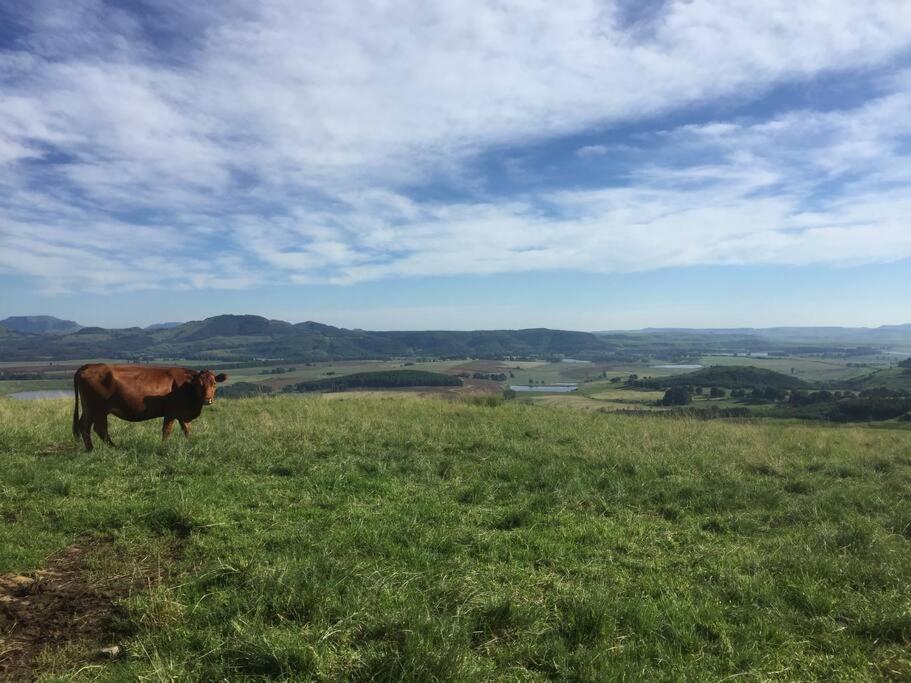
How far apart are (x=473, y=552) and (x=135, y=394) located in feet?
27.6

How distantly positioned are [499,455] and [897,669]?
25.9ft

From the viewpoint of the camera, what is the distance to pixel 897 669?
396 centimetres

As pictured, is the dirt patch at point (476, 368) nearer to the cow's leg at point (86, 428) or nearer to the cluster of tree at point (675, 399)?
the cluster of tree at point (675, 399)

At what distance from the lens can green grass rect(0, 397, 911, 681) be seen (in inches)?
157

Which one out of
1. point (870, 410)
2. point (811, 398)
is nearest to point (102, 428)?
point (870, 410)

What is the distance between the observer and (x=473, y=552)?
6238mm

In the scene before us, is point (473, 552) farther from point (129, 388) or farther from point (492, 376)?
point (492, 376)

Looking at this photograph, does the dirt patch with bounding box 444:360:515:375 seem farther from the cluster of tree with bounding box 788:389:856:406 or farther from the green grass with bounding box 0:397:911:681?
the green grass with bounding box 0:397:911:681

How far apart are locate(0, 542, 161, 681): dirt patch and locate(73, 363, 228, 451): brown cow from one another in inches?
223

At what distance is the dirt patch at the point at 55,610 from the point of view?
3.96 m

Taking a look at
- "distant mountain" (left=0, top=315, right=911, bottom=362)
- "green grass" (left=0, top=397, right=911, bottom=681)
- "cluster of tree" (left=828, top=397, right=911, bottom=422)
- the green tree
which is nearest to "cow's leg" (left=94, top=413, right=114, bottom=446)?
"green grass" (left=0, top=397, right=911, bottom=681)

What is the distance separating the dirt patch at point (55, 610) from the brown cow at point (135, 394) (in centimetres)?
566

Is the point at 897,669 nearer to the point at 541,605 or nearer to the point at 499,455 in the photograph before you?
the point at 541,605

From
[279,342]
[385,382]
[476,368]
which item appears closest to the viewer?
[385,382]
